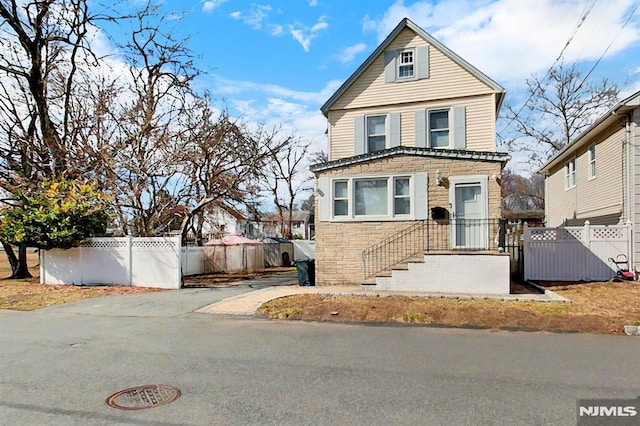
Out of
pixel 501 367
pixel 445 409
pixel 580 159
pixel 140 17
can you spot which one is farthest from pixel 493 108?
pixel 140 17

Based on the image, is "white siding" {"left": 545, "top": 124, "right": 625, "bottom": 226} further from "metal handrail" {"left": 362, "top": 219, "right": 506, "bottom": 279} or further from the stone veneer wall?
"metal handrail" {"left": 362, "top": 219, "right": 506, "bottom": 279}

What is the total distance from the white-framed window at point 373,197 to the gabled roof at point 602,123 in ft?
22.7

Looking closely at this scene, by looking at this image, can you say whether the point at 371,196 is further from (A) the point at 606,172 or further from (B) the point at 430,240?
(A) the point at 606,172

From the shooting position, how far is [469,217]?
14.2 m

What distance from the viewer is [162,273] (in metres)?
16.6

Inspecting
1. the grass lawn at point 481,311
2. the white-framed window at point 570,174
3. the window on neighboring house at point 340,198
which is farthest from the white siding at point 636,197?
the window on neighboring house at point 340,198

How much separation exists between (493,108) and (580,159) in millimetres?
6140

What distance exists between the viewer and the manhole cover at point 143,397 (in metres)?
4.82

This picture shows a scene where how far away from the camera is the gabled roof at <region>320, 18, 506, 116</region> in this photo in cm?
1653

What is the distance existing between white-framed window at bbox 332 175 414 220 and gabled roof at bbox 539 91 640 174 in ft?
22.7

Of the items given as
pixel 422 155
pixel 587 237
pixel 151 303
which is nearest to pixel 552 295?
pixel 587 237

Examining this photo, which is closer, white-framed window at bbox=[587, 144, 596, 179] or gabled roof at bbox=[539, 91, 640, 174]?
gabled roof at bbox=[539, 91, 640, 174]

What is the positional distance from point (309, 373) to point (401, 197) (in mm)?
9508

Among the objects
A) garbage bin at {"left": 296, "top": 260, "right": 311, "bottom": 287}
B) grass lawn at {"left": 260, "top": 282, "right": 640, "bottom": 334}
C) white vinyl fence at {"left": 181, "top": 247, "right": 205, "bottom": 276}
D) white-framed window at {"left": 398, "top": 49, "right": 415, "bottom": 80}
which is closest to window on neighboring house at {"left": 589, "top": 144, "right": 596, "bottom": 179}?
grass lawn at {"left": 260, "top": 282, "right": 640, "bottom": 334}
